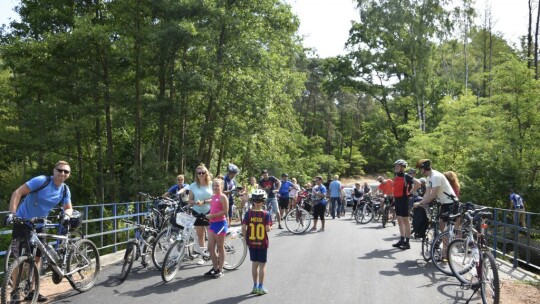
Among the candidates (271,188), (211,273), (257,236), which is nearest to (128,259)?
(211,273)

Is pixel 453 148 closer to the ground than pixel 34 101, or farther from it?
closer to the ground

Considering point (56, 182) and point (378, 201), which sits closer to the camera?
point (56, 182)

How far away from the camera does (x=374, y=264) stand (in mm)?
9469

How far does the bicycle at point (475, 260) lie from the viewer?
247 inches

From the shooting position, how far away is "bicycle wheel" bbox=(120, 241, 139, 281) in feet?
25.4

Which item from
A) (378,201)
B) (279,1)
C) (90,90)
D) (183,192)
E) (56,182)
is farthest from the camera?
(279,1)

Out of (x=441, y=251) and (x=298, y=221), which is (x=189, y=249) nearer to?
(x=441, y=251)

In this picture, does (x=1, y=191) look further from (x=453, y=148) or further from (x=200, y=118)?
(x=453, y=148)

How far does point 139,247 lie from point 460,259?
516cm

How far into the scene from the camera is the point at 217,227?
8219mm

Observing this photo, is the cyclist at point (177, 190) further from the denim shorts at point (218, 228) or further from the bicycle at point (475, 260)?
the bicycle at point (475, 260)

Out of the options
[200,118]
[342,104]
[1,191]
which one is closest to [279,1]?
[200,118]

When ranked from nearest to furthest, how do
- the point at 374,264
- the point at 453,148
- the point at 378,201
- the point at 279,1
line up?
the point at 374,264 → the point at 378,201 → the point at 279,1 → the point at 453,148

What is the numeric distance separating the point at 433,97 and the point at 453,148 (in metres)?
8.60
